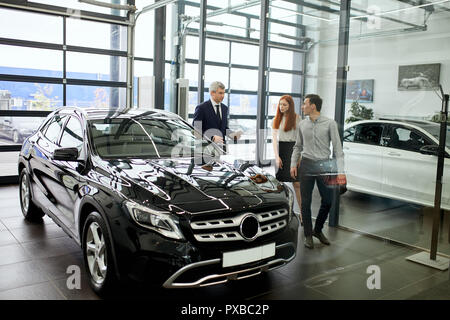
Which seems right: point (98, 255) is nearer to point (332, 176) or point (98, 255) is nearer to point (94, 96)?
point (332, 176)

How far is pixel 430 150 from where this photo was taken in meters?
4.11

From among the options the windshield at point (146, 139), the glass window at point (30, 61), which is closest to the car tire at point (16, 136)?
the glass window at point (30, 61)

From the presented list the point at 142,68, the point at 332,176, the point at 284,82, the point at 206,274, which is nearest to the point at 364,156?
the point at 332,176

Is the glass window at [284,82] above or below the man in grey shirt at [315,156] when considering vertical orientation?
above

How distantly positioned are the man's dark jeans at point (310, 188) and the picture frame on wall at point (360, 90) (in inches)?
36.6

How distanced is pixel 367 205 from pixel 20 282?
360 centimetres

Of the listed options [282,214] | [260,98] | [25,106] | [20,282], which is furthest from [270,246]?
[25,106]

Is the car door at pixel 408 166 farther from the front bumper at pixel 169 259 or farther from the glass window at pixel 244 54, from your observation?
the front bumper at pixel 169 259

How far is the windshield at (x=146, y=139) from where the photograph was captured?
Answer: 3.57 meters

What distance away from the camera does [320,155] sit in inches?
170

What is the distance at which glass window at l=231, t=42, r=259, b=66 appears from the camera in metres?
5.96

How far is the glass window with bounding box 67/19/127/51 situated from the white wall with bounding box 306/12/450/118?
177 inches

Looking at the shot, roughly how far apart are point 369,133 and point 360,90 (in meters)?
0.49

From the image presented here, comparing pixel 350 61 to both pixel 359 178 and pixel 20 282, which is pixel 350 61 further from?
pixel 20 282
